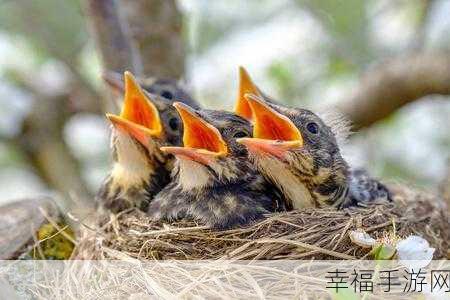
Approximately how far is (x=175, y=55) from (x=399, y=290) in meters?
1.68

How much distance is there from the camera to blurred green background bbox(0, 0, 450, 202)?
4207mm

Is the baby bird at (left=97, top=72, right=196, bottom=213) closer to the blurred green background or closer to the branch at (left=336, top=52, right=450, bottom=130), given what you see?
the branch at (left=336, top=52, right=450, bottom=130)

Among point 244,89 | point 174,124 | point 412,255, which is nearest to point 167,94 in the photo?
point 174,124

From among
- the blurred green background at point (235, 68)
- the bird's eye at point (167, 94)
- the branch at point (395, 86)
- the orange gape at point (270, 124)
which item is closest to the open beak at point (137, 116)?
the bird's eye at point (167, 94)

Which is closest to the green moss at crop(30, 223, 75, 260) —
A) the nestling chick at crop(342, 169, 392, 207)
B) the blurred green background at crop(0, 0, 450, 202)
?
the nestling chick at crop(342, 169, 392, 207)

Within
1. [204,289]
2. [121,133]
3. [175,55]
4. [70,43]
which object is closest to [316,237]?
[204,289]

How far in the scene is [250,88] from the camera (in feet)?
8.99

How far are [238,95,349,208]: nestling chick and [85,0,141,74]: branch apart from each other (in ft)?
2.18

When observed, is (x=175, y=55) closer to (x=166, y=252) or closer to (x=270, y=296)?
(x=166, y=252)

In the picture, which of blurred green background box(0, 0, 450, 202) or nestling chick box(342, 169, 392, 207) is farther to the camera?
blurred green background box(0, 0, 450, 202)

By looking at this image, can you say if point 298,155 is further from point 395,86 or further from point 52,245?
point 395,86

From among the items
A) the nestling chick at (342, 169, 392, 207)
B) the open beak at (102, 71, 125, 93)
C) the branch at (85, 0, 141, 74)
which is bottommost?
the nestling chick at (342, 169, 392, 207)

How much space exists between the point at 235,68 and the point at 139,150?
2.16 m

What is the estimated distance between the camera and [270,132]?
2.43 m
